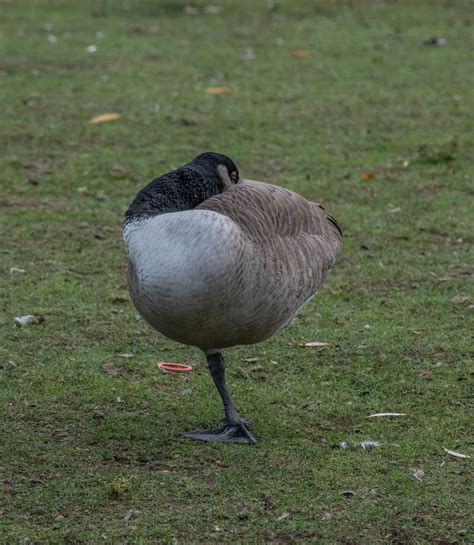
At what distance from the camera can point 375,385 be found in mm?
5207

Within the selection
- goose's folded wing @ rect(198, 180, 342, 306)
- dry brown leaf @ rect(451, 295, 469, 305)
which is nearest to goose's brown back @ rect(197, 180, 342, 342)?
goose's folded wing @ rect(198, 180, 342, 306)

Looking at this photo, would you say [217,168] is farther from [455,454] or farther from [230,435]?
[455,454]

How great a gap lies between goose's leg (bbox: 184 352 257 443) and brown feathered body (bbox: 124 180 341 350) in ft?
0.61

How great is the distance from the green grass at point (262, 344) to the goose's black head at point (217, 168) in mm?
1095

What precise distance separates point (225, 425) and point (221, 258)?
968 millimetres

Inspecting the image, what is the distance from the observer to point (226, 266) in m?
3.98

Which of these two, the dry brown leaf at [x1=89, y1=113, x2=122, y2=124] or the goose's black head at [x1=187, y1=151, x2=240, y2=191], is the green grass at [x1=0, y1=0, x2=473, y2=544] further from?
the goose's black head at [x1=187, y1=151, x2=240, y2=191]

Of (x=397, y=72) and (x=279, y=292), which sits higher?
(x=279, y=292)

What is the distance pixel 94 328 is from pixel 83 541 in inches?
86.4

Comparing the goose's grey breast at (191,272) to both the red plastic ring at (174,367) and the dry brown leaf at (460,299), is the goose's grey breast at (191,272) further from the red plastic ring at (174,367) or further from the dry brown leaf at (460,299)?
the dry brown leaf at (460,299)

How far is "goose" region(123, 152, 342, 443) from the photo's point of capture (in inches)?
155

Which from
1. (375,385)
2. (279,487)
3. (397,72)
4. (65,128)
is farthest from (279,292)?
(397,72)

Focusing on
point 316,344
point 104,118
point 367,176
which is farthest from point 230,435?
point 104,118

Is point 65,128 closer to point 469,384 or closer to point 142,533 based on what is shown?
point 469,384
